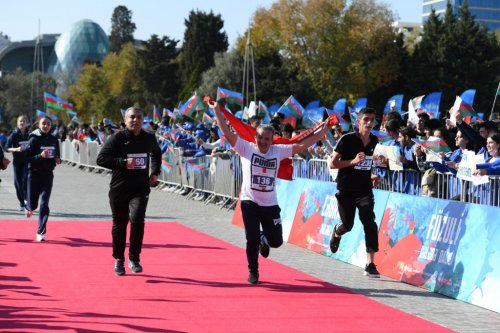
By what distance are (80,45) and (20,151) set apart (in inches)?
6892

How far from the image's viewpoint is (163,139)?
25.3 metres

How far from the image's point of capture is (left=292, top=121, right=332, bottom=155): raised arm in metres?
10.6

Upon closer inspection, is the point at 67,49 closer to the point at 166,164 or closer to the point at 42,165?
the point at 166,164

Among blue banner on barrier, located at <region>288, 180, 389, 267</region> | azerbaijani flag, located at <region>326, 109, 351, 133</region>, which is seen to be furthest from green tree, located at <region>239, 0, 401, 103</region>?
blue banner on barrier, located at <region>288, 180, 389, 267</region>

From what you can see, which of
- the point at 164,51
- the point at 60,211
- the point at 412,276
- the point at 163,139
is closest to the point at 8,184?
the point at 163,139

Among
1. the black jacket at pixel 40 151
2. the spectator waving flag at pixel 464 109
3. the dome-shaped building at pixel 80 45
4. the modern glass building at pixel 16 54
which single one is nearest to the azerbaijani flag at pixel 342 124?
the spectator waving flag at pixel 464 109

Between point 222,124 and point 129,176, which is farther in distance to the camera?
point 129,176

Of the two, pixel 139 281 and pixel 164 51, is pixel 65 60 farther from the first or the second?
pixel 139 281

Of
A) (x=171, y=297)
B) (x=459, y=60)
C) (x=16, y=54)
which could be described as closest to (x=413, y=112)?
(x=171, y=297)

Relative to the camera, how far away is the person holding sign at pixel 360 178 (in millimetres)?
10695

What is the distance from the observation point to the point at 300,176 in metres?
17.2

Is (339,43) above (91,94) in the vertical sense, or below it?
above

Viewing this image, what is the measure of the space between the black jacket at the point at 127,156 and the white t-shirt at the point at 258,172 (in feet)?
3.61

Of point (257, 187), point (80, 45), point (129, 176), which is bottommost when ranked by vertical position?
point (257, 187)
